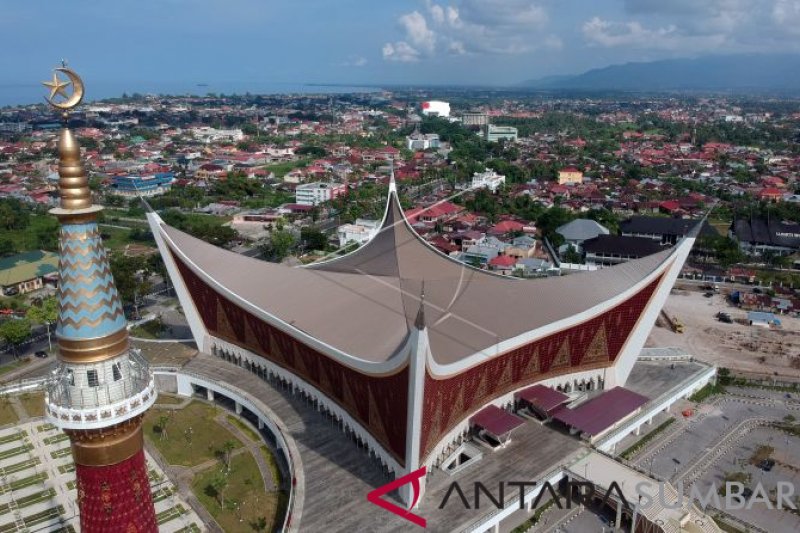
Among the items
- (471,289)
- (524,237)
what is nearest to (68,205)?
(471,289)

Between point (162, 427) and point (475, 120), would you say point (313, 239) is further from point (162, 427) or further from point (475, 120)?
point (475, 120)

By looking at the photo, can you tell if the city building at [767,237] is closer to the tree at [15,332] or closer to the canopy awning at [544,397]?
the canopy awning at [544,397]

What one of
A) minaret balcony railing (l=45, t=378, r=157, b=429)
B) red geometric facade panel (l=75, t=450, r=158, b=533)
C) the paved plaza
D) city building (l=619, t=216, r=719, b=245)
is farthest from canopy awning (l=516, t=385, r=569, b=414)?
city building (l=619, t=216, r=719, b=245)

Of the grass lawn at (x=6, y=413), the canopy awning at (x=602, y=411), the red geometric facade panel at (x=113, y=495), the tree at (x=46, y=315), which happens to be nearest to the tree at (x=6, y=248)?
the tree at (x=46, y=315)

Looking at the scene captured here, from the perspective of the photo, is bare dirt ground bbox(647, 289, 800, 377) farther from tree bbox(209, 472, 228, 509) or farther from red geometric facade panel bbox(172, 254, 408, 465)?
tree bbox(209, 472, 228, 509)

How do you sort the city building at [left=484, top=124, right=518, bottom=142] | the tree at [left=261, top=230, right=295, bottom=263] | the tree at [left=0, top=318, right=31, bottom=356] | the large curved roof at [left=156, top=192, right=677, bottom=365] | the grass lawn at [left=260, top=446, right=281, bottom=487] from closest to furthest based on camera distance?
the grass lawn at [left=260, top=446, right=281, bottom=487]
the large curved roof at [left=156, top=192, right=677, bottom=365]
the tree at [left=0, top=318, right=31, bottom=356]
the tree at [left=261, top=230, right=295, bottom=263]
the city building at [left=484, top=124, right=518, bottom=142]

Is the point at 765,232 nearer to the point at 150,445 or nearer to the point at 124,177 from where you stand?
the point at 150,445
